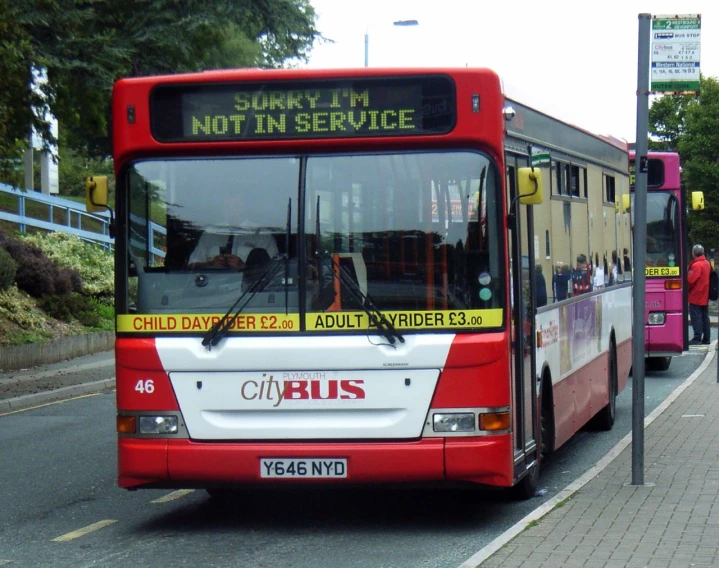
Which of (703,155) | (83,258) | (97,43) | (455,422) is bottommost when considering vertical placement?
(455,422)

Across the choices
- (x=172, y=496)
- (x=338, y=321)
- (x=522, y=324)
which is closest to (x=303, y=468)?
(x=338, y=321)

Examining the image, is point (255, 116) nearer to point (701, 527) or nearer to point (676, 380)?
point (701, 527)

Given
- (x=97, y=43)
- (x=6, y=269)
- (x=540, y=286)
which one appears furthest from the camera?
(x=6, y=269)

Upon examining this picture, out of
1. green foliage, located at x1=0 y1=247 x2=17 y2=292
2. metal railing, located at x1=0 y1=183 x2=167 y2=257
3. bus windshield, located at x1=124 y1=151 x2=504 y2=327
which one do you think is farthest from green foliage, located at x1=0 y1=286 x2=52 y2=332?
bus windshield, located at x1=124 y1=151 x2=504 y2=327

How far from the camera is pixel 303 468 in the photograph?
7949mm

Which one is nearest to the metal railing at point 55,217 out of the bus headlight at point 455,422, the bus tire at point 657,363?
the bus tire at point 657,363

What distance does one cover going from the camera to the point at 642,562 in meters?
6.90

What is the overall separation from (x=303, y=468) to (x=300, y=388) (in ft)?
1.58

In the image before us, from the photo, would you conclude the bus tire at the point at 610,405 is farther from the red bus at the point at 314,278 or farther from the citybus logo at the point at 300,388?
the citybus logo at the point at 300,388

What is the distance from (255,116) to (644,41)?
2978mm

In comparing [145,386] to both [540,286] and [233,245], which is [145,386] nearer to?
[233,245]

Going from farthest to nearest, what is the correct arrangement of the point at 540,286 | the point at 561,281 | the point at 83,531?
1. the point at 561,281
2. the point at 540,286
3. the point at 83,531

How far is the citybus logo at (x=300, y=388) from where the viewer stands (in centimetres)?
792

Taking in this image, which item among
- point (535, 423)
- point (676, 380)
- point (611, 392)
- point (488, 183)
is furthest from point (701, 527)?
point (676, 380)
